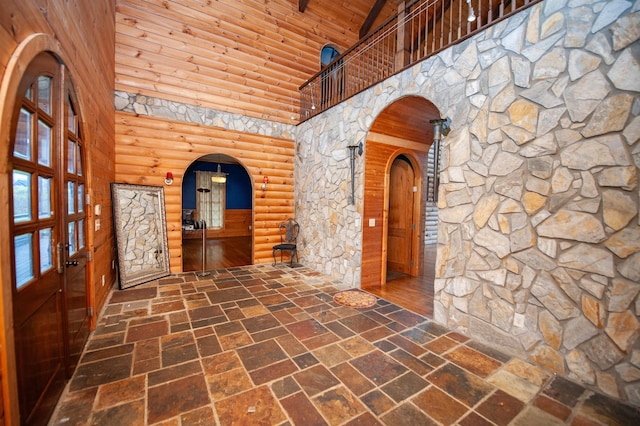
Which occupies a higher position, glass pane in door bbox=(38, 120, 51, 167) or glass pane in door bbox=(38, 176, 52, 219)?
glass pane in door bbox=(38, 120, 51, 167)

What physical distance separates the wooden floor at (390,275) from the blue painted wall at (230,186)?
1388mm

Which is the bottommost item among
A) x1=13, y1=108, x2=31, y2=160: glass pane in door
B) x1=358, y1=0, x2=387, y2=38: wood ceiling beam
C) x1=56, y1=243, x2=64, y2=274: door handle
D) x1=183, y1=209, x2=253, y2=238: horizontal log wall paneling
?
x1=183, y1=209, x2=253, y2=238: horizontal log wall paneling

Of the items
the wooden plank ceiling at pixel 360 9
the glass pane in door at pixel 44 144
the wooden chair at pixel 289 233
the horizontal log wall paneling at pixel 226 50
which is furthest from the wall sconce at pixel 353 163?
the wooden plank ceiling at pixel 360 9

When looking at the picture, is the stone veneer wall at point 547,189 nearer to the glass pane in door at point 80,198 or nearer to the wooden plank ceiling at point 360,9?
the glass pane in door at point 80,198

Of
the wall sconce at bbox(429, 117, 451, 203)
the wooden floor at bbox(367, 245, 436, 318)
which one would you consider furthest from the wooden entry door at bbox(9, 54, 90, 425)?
the wooden floor at bbox(367, 245, 436, 318)

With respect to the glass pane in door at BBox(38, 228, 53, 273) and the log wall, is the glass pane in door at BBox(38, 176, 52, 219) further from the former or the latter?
the log wall

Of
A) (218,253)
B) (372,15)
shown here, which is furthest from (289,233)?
(372,15)

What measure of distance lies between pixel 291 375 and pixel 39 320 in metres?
1.69

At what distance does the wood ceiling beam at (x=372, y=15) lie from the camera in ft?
22.9

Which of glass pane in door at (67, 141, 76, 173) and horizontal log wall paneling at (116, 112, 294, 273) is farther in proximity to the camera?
horizontal log wall paneling at (116, 112, 294, 273)

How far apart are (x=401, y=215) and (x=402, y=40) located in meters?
2.92

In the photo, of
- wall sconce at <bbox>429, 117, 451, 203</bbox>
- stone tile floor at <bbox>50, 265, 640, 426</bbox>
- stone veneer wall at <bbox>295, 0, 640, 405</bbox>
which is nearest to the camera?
stone tile floor at <bbox>50, 265, 640, 426</bbox>

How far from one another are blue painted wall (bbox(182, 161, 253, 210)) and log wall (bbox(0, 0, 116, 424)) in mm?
5109

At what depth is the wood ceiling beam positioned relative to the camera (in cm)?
697
